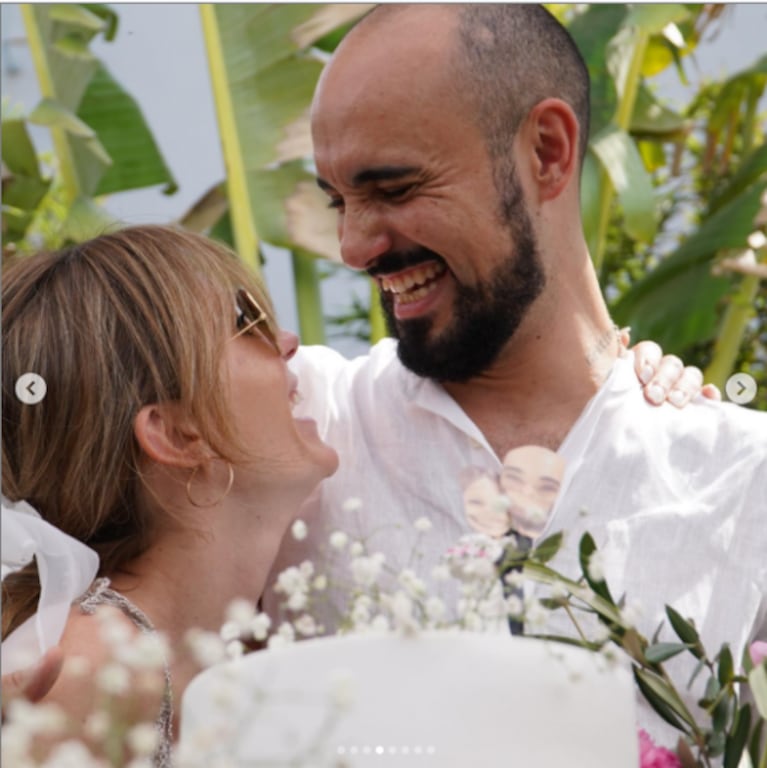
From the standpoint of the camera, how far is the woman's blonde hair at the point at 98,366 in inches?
48.7

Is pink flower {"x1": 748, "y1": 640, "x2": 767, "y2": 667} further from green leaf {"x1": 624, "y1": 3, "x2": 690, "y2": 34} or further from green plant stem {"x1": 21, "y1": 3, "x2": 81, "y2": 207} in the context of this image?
green leaf {"x1": 624, "y1": 3, "x2": 690, "y2": 34}

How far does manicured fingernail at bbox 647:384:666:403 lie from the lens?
1.41 m

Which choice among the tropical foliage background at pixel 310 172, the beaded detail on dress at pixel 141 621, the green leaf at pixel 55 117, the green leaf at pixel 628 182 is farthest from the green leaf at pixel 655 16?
the beaded detail on dress at pixel 141 621

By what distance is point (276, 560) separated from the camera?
1315 millimetres

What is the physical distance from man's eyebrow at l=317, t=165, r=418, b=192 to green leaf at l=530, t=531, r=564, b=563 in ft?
1.62

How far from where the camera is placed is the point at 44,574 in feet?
3.59

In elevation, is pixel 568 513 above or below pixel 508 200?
below

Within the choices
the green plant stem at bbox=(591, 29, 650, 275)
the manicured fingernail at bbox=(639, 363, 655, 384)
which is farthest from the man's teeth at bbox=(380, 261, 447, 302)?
A: the green plant stem at bbox=(591, 29, 650, 275)

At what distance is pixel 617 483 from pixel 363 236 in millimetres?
340

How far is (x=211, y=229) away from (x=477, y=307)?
2.18ft

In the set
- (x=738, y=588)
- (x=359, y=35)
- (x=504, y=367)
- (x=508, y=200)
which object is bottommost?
(x=738, y=588)

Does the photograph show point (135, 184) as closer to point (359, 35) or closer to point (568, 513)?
point (359, 35)

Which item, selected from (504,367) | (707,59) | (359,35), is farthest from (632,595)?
(707,59)

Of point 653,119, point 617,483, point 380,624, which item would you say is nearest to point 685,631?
point 380,624
